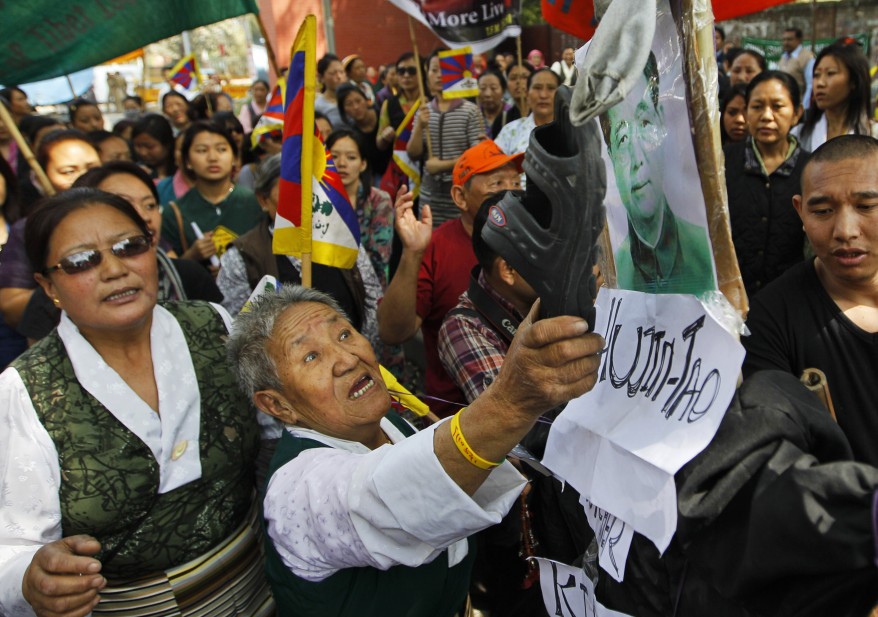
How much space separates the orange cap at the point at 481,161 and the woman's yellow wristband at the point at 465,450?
2173mm

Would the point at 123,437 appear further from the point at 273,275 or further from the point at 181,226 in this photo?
the point at 181,226

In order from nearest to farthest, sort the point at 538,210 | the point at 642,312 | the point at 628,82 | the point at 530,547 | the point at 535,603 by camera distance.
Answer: the point at 628,82, the point at 538,210, the point at 642,312, the point at 530,547, the point at 535,603

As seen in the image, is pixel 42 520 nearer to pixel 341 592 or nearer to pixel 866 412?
pixel 341 592

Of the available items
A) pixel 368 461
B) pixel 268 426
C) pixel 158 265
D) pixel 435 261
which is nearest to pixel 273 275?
pixel 158 265

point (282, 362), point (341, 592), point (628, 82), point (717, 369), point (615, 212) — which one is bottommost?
point (341, 592)

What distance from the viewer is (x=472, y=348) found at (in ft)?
7.32

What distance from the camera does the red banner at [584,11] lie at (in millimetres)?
1865

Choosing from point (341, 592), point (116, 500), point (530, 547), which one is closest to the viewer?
point (341, 592)

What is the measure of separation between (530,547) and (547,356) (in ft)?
3.72

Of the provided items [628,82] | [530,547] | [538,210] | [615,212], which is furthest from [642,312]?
[530,547]

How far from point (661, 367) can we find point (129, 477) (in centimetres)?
141

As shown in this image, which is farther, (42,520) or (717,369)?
(42,520)

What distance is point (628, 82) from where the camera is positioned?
2.63 ft

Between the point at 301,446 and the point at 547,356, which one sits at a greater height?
the point at 547,356
